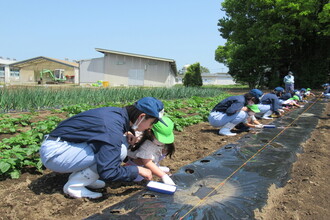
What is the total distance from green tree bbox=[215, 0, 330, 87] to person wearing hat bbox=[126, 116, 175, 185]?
56.0 ft

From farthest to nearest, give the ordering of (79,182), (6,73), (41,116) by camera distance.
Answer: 1. (6,73)
2. (41,116)
3. (79,182)

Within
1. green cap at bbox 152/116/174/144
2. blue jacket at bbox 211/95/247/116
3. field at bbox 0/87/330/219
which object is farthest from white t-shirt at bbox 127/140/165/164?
blue jacket at bbox 211/95/247/116

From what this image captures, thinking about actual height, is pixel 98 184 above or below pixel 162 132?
below

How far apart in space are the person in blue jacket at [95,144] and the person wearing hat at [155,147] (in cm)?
20

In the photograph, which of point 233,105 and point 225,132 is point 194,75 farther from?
point 233,105

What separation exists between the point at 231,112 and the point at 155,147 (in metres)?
2.28

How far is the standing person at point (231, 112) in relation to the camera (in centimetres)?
437

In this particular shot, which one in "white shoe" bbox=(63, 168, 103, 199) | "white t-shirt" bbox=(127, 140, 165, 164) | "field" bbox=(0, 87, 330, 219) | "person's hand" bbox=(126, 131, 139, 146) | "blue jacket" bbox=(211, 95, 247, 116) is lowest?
"field" bbox=(0, 87, 330, 219)

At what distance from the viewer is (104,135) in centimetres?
189

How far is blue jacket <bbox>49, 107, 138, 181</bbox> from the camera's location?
6.10 feet

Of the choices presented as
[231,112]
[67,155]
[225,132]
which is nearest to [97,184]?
[67,155]

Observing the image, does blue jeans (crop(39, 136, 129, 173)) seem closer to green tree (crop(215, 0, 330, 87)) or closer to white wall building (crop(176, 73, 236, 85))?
green tree (crop(215, 0, 330, 87))

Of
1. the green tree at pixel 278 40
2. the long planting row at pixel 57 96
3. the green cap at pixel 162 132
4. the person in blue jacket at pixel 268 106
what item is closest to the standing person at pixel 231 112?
the person in blue jacket at pixel 268 106

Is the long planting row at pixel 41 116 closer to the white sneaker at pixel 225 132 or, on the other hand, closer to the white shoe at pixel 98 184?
the white shoe at pixel 98 184
